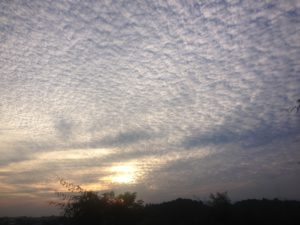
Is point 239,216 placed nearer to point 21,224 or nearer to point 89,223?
point 89,223

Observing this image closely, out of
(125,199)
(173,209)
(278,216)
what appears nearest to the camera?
(125,199)

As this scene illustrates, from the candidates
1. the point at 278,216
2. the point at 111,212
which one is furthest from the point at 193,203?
→ the point at 111,212

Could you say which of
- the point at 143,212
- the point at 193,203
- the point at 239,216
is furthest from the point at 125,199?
the point at 193,203

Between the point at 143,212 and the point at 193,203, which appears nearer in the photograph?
the point at 143,212

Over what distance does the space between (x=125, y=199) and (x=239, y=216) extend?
21.9 m

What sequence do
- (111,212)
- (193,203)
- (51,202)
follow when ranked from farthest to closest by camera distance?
(193,203), (111,212), (51,202)

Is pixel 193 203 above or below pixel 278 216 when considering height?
above

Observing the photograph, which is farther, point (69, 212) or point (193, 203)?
point (193, 203)

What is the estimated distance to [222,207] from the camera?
40.9 m

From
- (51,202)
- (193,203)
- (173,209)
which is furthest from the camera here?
(193,203)

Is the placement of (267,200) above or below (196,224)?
above

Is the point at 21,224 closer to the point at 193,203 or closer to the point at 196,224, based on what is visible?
the point at 196,224

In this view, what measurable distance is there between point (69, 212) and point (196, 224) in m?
23.6

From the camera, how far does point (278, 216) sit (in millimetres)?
45094
